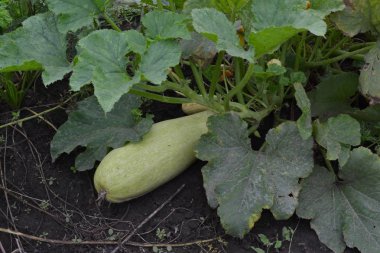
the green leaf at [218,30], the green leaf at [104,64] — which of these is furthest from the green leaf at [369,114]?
the green leaf at [104,64]

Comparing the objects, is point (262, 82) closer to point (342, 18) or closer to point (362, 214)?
point (342, 18)

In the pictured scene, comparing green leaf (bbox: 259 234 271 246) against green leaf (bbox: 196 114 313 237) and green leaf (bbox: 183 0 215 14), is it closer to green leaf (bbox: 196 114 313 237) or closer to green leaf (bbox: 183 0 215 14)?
green leaf (bbox: 196 114 313 237)

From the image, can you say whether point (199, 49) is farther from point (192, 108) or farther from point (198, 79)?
point (192, 108)

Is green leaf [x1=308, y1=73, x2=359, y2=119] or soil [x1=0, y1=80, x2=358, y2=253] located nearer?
soil [x1=0, y1=80, x2=358, y2=253]

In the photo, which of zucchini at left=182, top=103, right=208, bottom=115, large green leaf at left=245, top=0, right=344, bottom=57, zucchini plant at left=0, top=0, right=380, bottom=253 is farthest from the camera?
zucchini at left=182, top=103, right=208, bottom=115

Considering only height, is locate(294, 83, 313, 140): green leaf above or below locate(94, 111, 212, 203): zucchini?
above

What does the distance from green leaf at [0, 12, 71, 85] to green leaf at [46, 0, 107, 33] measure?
6 cm

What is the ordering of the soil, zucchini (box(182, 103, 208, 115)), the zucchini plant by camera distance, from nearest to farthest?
the zucchini plant
the soil
zucchini (box(182, 103, 208, 115))

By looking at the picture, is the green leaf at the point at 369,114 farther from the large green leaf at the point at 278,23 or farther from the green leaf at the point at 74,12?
the green leaf at the point at 74,12

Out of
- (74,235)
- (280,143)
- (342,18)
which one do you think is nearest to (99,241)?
(74,235)

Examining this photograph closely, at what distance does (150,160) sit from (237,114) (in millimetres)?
350

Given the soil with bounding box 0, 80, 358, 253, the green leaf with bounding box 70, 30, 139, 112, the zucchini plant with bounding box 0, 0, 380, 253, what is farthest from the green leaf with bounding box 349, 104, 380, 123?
the green leaf with bounding box 70, 30, 139, 112

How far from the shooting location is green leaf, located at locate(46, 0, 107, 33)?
1.83 m

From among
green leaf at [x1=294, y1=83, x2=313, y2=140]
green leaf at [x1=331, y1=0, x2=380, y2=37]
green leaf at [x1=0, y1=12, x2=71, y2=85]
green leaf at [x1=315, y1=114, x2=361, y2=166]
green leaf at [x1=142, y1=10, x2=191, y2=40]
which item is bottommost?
green leaf at [x1=315, y1=114, x2=361, y2=166]
